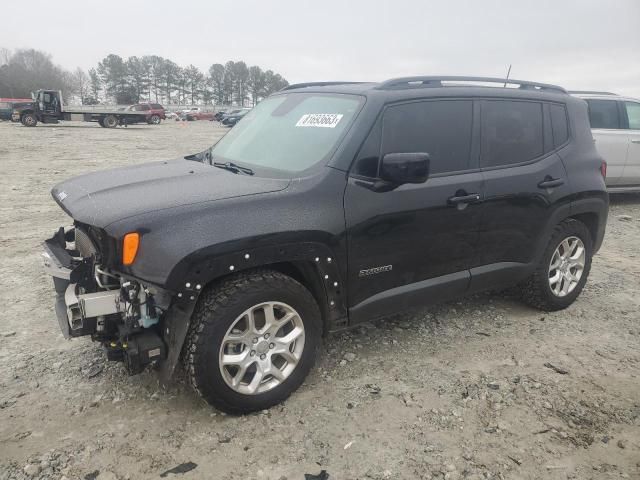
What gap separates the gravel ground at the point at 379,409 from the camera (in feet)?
8.49

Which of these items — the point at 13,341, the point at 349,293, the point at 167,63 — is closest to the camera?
the point at 349,293

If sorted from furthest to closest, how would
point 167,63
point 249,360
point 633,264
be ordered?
point 167,63 → point 633,264 → point 249,360

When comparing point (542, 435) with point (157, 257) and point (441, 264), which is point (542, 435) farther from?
point (157, 257)

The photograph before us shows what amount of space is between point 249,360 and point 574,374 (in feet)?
7.36

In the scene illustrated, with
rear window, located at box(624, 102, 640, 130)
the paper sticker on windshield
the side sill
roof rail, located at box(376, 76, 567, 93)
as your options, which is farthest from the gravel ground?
rear window, located at box(624, 102, 640, 130)

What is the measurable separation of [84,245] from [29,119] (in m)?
32.9

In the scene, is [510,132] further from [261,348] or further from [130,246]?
[130,246]

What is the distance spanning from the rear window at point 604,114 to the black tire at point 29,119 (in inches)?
1246

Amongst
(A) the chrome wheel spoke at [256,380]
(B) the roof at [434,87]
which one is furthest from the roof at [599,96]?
(A) the chrome wheel spoke at [256,380]

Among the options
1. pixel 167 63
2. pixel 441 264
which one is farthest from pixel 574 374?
pixel 167 63

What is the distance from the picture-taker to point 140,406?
9.94 ft

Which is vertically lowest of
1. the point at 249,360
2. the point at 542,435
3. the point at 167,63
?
the point at 542,435

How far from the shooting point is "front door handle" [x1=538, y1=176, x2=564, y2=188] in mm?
4004

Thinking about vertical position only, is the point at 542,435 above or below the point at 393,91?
below
